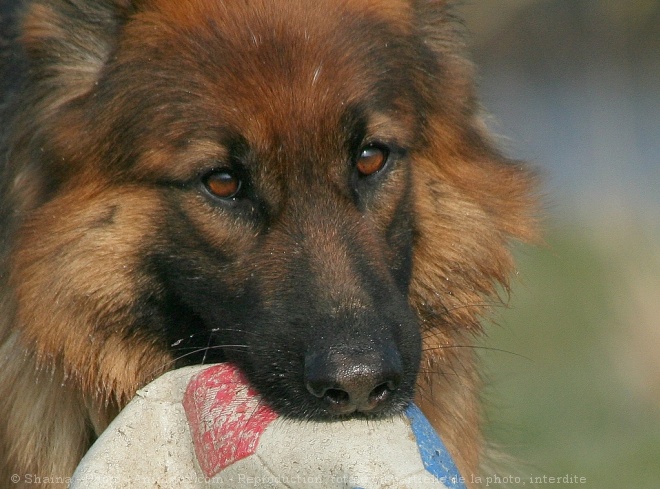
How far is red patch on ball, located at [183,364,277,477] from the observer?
316 centimetres

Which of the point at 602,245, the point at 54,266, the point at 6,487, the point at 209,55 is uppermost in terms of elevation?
the point at 209,55

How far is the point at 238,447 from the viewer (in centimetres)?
315

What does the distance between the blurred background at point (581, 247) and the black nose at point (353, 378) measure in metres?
1.27

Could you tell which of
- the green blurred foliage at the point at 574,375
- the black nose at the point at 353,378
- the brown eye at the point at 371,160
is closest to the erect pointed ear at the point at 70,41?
the brown eye at the point at 371,160

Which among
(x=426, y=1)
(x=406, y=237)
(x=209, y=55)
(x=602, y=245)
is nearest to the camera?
(x=209, y=55)

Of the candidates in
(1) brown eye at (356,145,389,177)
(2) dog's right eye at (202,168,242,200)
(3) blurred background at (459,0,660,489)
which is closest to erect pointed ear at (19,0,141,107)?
(2) dog's right eye at (202,168,242,200)

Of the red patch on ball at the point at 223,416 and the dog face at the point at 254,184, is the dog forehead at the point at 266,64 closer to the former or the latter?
the dog face at the point at 254,184

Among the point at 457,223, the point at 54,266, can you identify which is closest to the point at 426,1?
the point at 457,223

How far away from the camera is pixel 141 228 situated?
3746mm

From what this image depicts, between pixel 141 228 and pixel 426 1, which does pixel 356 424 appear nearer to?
pixel 141 228

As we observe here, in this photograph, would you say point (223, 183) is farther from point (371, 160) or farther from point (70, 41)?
point (70, 41)

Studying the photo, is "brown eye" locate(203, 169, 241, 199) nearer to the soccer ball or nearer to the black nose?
the soccer ball

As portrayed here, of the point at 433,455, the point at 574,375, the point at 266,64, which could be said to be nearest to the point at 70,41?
the point at 266,64

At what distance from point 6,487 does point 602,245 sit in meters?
8.75
